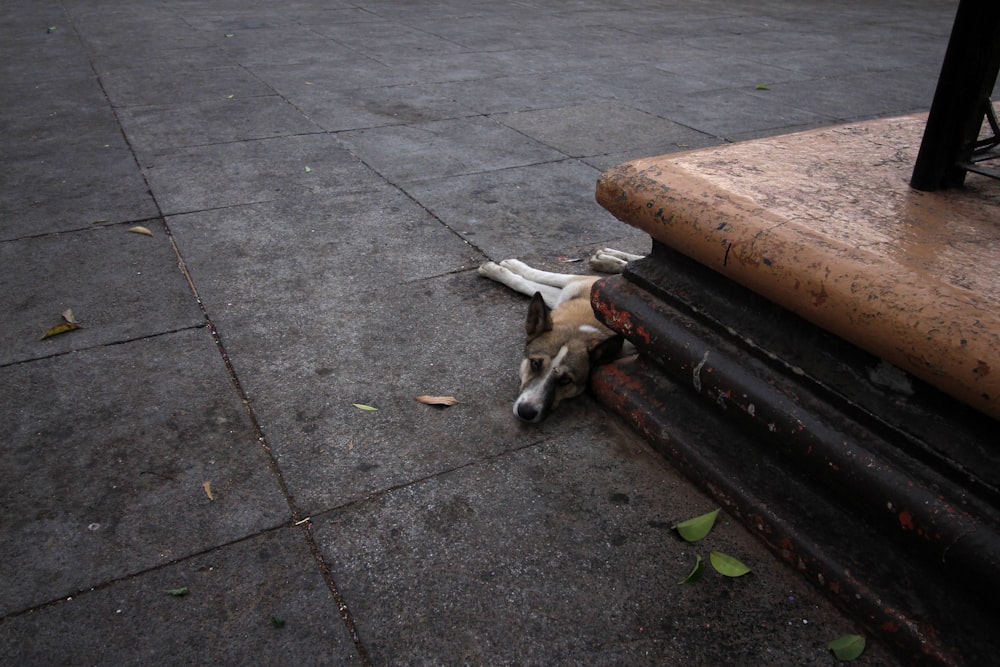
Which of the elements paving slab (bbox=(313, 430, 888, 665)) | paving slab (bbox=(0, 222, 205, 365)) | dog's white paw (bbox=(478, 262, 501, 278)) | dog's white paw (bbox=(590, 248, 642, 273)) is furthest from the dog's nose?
paving slab (bbox=(0, 222, 205, 365))

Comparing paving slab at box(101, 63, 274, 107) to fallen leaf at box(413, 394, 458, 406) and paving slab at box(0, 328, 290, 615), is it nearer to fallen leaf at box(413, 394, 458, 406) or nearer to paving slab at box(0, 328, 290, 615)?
paving slab at box(0, 328, 290, 615)

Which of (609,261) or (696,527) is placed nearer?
(696,527)

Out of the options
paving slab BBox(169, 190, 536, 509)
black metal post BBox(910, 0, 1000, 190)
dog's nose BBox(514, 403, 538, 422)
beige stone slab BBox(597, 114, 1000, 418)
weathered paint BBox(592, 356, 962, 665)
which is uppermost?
black metal post BBox(910, 0, 1000, 190)

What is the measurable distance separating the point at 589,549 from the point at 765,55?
896cm

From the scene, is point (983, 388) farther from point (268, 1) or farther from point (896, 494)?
point (268, 1)

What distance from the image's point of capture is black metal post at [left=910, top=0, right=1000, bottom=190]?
7.95ft

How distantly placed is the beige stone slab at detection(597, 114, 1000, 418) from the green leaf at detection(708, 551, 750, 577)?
30.8 inches

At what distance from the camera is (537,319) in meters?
3.42

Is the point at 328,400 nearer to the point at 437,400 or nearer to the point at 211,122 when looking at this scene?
the point at 437,400

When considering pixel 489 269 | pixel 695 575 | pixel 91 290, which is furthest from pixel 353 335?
pixel 695 575

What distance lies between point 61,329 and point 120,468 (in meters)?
1.15

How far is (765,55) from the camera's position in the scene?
9922 millimetres

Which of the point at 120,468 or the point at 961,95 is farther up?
the point at 961,95

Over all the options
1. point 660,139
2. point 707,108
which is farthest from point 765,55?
point 660,139
